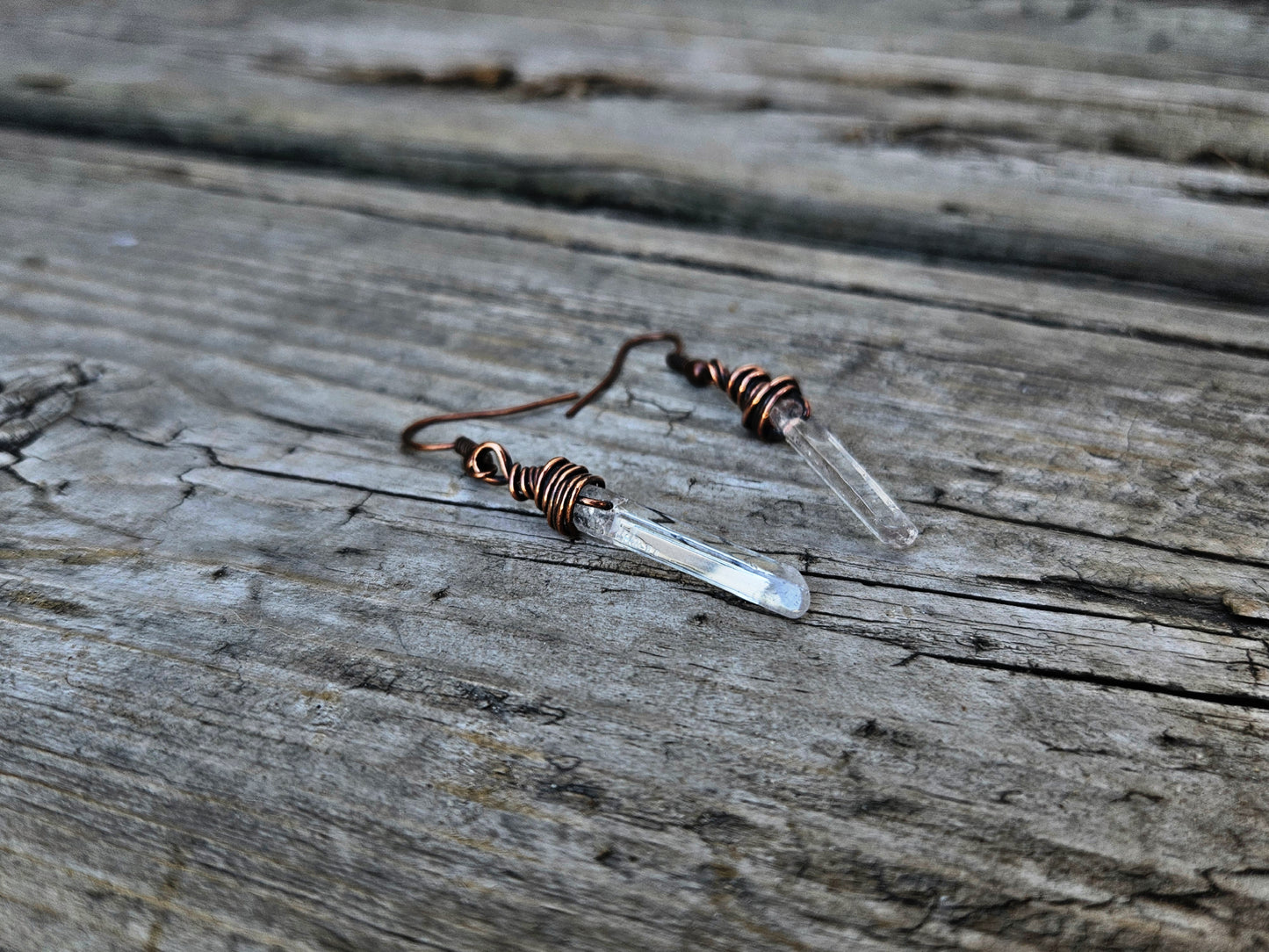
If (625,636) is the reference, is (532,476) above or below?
above

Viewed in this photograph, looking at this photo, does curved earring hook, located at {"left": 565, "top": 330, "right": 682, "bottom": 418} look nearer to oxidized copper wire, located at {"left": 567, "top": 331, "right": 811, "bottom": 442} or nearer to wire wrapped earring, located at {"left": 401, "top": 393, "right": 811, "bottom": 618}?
oxidized copper wire, located at {"left": 567, "top": 331, "right": 811, "bottom": 442}

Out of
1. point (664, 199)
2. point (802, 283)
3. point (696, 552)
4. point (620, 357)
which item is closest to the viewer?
point (696, 552)

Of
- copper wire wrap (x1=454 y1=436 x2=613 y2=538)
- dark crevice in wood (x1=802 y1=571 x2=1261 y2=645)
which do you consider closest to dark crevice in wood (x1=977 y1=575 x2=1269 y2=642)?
dark crevice in wood (x1=802 y1=571 x2=1261 y2=645)

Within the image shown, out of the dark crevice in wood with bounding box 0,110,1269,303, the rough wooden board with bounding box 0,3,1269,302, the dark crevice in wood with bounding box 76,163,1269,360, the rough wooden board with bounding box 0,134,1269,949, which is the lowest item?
the rough wooden board with bounding box 0,134,1269,949

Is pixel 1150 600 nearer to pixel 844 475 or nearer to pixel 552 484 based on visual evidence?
pixel 844 475

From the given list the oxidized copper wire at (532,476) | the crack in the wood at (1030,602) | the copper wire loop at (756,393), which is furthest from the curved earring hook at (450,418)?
the crack in the wood at (1030,602)

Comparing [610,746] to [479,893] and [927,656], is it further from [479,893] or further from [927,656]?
[927,656]

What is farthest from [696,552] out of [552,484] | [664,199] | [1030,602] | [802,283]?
[664,199]

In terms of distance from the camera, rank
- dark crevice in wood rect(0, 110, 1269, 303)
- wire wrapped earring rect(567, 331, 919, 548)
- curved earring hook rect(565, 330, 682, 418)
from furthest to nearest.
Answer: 1. dark crevice in wood rect(0, 110, 1269, 303)
2. curved earring hook rect(565, 330, 682, 418)
3. wire wrapped earring rect(567, 331, 919, 548)
